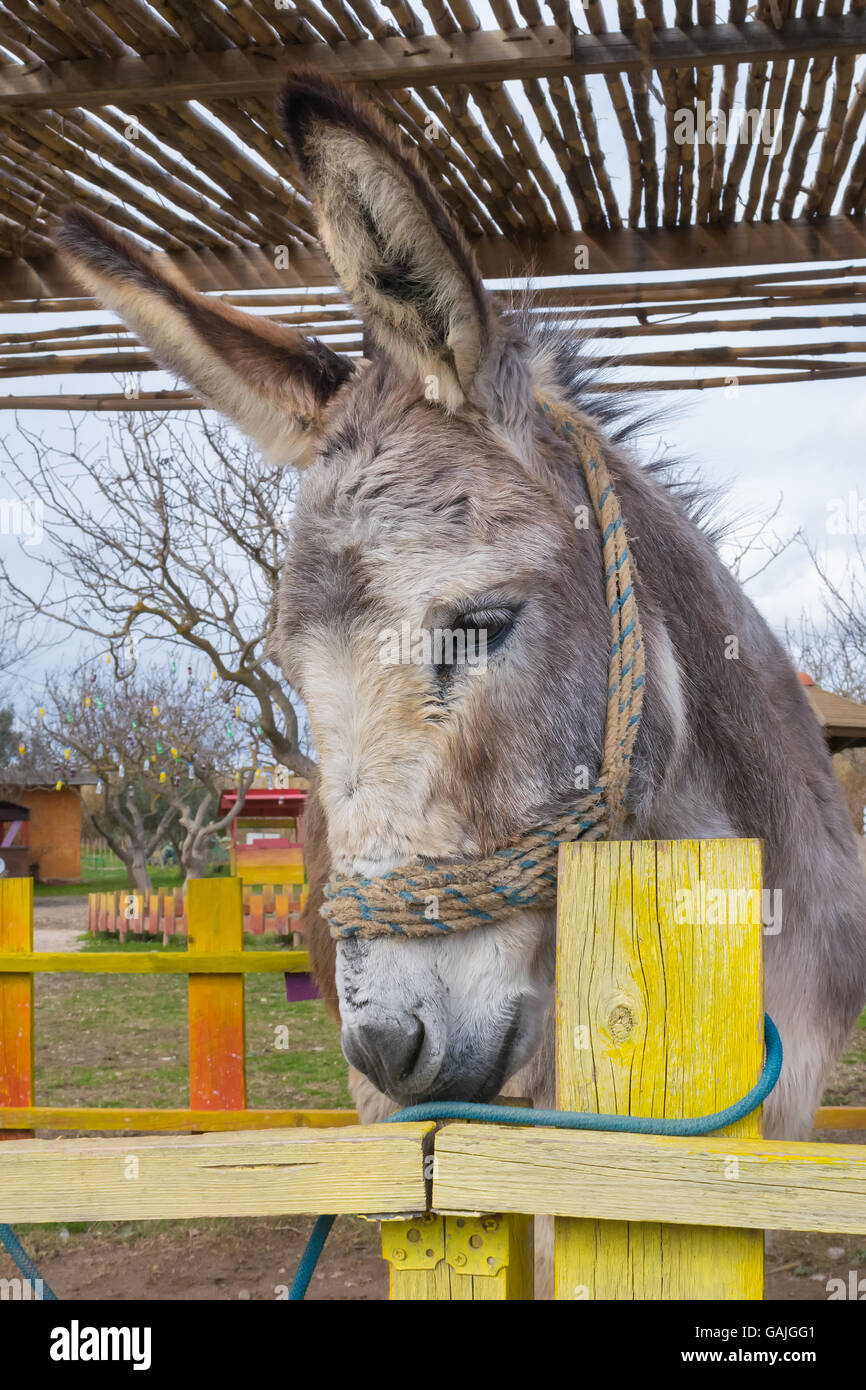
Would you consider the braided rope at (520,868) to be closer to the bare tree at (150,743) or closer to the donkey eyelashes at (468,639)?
the donkey eyelashes at (468,639)

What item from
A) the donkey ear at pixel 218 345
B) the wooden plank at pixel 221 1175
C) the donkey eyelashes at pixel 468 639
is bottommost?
the wooden plank at pixel 221 1175

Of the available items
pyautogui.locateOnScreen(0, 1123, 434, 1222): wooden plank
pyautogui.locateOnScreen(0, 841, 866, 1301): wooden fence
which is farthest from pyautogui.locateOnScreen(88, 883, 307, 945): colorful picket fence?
pyautogui.locateOnScreen(0, 841, 866, 1301): wooden fence

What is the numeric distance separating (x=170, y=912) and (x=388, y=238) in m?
16.9

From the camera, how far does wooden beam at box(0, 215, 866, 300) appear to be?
3.82m

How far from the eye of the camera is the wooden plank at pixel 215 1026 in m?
5.03

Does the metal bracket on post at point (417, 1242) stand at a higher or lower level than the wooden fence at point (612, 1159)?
lower

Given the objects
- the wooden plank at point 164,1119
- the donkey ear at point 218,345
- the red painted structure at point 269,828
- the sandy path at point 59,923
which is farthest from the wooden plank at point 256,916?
the donkey ear at point 218,345

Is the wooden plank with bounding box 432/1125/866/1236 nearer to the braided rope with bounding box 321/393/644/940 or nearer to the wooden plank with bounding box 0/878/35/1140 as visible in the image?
the braided rope with bounding box 321/393/644/940

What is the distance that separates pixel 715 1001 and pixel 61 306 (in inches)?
163

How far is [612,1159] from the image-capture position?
1195 millimetres

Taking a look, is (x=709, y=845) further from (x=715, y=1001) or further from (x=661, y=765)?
(x=661, y=765)

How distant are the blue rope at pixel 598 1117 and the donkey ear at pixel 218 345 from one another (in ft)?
4.46

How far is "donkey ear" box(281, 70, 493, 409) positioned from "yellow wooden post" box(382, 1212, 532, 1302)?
133cm

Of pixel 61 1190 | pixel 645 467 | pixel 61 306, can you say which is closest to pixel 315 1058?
pixel 61 306
